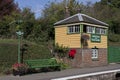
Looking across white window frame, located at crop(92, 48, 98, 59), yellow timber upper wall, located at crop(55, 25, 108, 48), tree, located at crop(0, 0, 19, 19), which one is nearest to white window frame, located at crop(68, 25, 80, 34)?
yellow timber upper wall, located at crop(55, 25, 108, 48)

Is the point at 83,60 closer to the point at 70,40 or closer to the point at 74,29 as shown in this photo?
the point at 70,40

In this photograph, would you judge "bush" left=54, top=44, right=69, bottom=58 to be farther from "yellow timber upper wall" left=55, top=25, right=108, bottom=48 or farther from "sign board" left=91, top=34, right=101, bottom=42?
"sign board" left=91, top=34, right=101, bottom=42

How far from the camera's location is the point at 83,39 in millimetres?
24625

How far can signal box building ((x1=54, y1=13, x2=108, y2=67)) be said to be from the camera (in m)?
24.6

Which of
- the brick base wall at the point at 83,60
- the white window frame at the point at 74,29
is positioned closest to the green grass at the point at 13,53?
the brick base wall at the point at 83,60

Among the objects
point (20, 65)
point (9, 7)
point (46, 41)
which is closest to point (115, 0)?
point (9, 7)

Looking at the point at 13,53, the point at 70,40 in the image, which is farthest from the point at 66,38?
the point at 13,53

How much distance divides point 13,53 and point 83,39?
19.1ft

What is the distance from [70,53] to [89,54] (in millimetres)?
1553

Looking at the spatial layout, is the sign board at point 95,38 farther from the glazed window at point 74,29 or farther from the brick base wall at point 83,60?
the glazed window at point 74,29

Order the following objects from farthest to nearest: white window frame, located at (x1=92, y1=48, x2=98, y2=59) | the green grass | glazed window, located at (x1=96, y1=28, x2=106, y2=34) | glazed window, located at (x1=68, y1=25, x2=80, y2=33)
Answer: glazed window, located at (x1=96, y1=28, x2=106, y2=34)
white window frame, located at (x1=92, y1=48, x2=98, y2=59)
glazed window, located at (x1=68, y1=25, x2=80, y2=33)
the green grass

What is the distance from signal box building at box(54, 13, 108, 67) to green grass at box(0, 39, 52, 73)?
75.3 inches

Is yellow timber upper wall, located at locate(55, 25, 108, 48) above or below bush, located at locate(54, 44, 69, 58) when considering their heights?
above

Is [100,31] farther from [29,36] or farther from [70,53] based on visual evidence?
[29,36]
